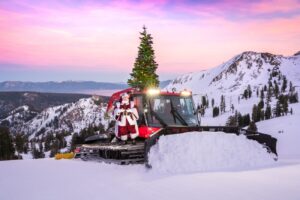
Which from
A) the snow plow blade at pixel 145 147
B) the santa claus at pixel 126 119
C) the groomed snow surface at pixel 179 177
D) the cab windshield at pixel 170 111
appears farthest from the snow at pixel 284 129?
the groomed snow surface at pixel 179 177

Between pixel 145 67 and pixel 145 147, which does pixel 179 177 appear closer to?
pixel 145 147

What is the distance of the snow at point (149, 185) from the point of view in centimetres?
747

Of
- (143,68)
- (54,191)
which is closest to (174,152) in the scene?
(54,191)

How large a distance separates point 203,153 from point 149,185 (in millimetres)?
2252

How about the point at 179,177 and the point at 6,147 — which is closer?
the point at 179,177

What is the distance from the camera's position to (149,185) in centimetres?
847

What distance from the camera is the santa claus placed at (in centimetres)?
1352

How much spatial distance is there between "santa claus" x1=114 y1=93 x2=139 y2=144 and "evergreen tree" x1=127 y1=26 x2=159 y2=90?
3258cm

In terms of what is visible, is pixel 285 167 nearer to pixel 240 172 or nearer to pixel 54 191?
pixel 240 172

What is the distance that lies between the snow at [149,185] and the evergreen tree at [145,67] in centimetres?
3606

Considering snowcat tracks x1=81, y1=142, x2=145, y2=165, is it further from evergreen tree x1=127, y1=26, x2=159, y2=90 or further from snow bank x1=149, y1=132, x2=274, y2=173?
evergreen tree x1=127, y1=26, x2=159, y2=90

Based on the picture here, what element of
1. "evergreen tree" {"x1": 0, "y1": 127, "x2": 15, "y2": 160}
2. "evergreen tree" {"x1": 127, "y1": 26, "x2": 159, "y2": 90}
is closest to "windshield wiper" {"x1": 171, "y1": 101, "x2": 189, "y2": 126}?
"evergreen tree" {"x1": 127, "y1": 26, "x2": 159, "y2": 90}

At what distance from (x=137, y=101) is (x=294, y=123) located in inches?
5232

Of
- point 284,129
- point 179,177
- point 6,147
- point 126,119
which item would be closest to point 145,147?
point 179,177
